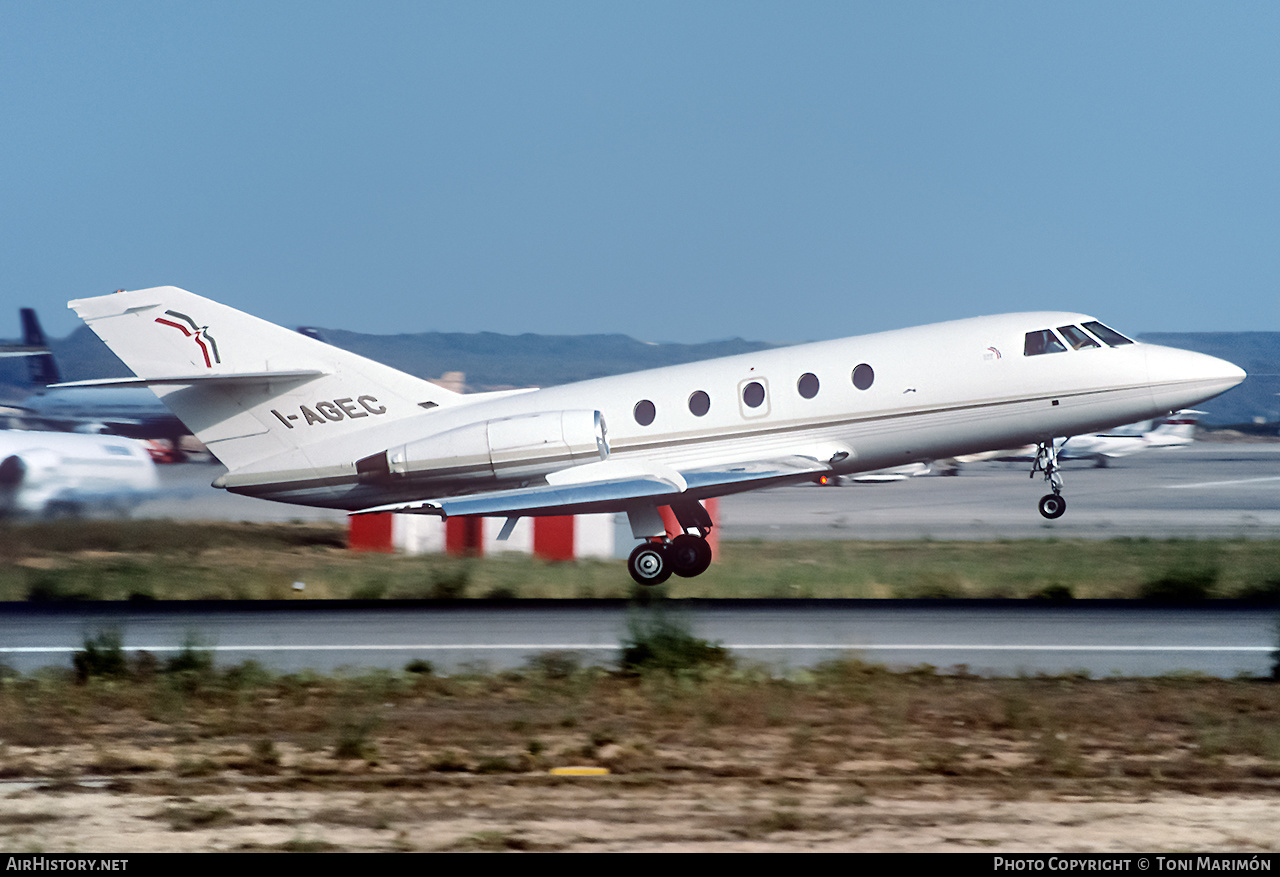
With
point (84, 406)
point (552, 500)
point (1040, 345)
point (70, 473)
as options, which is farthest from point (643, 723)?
point (84, 406)

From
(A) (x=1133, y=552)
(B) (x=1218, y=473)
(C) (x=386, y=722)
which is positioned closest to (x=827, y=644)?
(C) (x=386, y=722)

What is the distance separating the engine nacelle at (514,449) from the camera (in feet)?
59.3

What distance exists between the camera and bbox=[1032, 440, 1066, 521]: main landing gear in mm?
18188

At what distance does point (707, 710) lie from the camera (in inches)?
387

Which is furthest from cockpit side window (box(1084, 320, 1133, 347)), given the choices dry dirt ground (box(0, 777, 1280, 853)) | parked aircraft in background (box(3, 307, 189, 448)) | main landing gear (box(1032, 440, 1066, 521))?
parked aircraft in background (box(3, 307, 189, 448))

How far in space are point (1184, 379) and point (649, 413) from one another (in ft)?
25.3

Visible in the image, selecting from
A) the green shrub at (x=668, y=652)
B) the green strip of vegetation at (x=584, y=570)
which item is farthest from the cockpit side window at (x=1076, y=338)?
the green shrub at (x=668, y=652)

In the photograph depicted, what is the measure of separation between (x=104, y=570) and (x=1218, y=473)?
168 ft

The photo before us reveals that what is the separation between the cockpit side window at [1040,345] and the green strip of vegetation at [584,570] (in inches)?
137

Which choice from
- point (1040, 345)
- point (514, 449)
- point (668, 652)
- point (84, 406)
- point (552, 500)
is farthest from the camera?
point (84, 406)

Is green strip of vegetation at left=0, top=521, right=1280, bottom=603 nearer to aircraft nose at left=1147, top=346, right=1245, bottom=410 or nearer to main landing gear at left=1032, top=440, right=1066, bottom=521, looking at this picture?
main landing gear at left=1032, top=440, right=1066, bottom=521

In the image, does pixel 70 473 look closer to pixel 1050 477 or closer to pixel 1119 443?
pixel 1050 477

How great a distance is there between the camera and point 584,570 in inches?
862

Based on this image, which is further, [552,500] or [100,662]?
[552,500]
